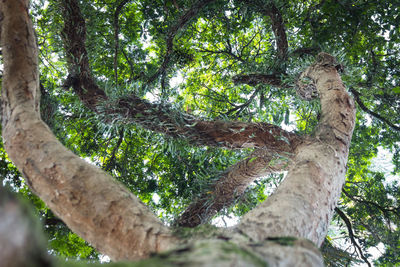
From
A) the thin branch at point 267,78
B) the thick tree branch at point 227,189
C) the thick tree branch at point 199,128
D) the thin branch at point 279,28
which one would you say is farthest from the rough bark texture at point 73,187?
the thin branch at point 279,28

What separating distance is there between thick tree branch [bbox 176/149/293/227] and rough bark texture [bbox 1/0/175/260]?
192 centimetres

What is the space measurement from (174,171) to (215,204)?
5.67 ft

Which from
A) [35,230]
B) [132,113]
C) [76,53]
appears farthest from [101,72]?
[35,230]

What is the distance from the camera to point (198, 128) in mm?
2875

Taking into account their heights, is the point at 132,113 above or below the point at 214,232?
above

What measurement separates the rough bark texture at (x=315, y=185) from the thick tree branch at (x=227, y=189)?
33.2 inches

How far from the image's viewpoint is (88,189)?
49.9 inches

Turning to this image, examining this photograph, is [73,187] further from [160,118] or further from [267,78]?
[267,78]

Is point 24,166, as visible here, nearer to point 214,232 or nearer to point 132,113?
point 214,232

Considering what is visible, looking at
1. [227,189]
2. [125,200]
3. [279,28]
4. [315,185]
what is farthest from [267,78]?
[125,200]

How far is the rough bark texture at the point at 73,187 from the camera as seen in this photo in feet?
3.81

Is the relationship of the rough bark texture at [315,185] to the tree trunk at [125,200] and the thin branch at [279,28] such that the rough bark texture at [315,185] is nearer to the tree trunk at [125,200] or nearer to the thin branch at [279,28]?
the tree trunk at [125,200]

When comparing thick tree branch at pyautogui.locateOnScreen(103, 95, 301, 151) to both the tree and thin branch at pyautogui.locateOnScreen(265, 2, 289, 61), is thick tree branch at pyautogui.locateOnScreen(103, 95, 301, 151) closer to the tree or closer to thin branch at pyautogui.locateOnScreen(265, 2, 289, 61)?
the tree

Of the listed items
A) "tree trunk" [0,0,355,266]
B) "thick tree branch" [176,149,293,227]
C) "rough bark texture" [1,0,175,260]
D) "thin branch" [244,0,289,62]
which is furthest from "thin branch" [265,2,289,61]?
"rough bark texture" [1,0,175,260]
